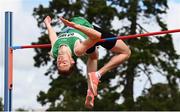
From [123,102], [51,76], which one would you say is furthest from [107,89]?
[51,76]

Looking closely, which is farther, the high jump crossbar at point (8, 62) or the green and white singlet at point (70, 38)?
the high jump crossbar at point (8, 62)

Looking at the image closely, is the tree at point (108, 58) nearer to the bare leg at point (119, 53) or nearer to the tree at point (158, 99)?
the tree at point (158, 99)

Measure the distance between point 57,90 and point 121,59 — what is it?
16.7 metres

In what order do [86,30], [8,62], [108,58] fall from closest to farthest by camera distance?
[86,30], [8,62], [108,58]

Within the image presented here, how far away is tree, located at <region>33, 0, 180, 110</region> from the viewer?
2331 centimetres

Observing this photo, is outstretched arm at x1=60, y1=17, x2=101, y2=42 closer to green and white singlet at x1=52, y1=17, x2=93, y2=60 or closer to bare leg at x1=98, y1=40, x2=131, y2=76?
green and white singlet at x1=52, y1=17, x2=93, y2=60

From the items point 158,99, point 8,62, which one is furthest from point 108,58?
point 8,62

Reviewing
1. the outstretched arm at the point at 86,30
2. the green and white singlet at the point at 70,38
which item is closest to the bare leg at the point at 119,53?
the green and white singlet at the point at 70,38

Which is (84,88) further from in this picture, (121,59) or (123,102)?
(121,59)

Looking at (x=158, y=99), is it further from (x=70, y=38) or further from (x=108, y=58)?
(x=70, y=38)

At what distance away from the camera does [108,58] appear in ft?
77.5

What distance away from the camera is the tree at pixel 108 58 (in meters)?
23.3

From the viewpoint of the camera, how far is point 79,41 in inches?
265

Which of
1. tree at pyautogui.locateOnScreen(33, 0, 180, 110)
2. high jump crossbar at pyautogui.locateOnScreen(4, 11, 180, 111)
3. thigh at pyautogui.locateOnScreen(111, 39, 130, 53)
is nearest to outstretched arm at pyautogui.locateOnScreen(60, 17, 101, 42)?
thigh at pyautogui.locateOnScreen(111, 39, 130, 53)
